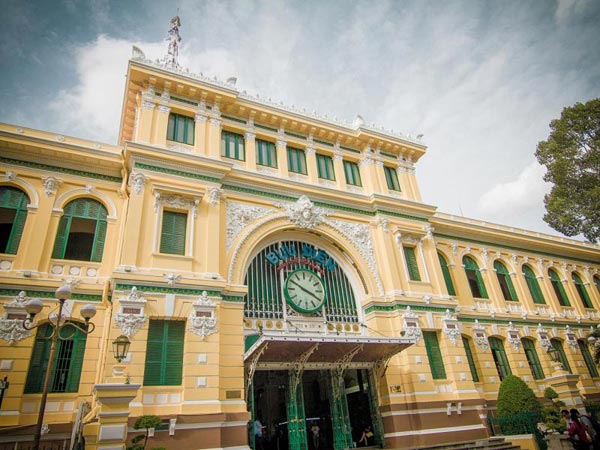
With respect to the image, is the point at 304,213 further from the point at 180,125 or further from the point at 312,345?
the point at 180,125

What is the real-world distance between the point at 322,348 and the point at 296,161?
9.38m

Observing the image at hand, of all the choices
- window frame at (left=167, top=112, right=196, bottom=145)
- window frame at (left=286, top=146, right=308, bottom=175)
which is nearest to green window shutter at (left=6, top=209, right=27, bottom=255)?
window frame at (left=167, top=112, right=196, bottom=145)

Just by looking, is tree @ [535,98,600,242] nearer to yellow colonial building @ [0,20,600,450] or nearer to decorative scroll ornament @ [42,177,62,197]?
yellow colonial building @ [0,20,600,450]

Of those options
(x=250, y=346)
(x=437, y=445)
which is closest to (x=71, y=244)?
(x=250, y=346)

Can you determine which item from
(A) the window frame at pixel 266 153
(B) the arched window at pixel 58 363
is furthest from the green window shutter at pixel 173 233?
(A) the window frame at pixel 266 153

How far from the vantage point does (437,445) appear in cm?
1538

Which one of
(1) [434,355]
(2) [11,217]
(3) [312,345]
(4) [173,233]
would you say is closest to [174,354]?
(4) [173,233]

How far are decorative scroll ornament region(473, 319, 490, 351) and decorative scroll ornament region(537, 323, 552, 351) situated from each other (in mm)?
4611

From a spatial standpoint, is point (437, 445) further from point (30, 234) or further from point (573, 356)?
point (30, 234)

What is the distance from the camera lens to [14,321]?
13.2m

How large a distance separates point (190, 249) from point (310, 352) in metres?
5.82

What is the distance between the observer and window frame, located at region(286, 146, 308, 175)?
66.6 ft

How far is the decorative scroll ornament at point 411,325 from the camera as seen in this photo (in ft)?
58.6

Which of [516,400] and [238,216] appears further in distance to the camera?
[238,216]
